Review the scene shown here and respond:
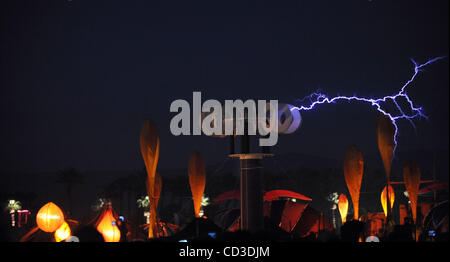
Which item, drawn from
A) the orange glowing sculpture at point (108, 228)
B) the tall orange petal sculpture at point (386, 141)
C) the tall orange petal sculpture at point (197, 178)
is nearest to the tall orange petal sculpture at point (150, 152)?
the orange glowing sculpture at point (108, 228)

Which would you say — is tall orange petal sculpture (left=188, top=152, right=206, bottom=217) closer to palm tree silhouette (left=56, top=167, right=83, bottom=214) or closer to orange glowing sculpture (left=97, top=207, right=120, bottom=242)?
orange glowing sculpture (left=97, top=207, right=120, bottom=242)

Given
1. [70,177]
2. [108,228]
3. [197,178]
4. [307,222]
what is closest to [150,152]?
[108,228]

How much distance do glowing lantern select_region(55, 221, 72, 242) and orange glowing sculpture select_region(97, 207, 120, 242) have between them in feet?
2.70

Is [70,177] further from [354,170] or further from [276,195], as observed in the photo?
[354,170]

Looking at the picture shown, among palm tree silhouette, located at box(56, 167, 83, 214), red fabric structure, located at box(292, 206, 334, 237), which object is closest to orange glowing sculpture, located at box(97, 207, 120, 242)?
red fabric structure, located at box(292, 206, 334, 237)

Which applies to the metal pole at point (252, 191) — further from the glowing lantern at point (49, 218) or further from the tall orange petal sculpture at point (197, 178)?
the tall orange petal sculpture at point (197, 178)

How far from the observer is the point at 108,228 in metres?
15.8

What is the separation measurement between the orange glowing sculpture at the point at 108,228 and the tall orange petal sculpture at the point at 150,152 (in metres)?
1.76

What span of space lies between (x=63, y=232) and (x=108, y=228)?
1.19 meters

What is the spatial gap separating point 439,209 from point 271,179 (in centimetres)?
3084

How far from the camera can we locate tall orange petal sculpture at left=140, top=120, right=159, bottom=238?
1441 cm
